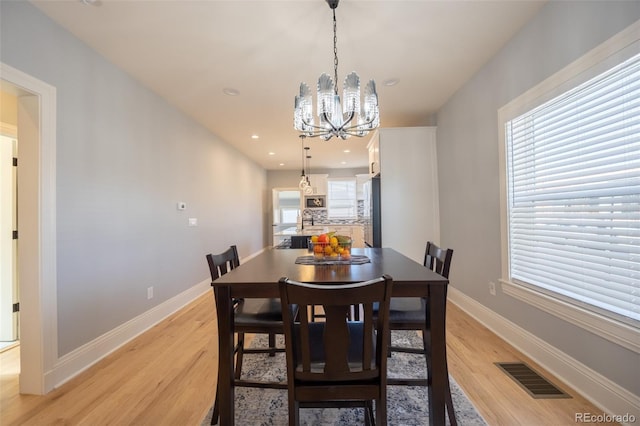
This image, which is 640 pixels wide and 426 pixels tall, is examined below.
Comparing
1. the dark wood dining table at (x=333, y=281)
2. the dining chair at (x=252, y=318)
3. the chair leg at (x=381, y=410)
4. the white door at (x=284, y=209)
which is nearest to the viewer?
the chair leg at (x=381, y=410)

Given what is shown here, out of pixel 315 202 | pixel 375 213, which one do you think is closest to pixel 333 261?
pixel 375 213

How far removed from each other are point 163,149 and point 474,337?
381 cm

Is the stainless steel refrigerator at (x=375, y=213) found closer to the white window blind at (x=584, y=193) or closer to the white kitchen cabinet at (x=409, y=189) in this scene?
the white kitchen cabinet at (x=409, y=189)

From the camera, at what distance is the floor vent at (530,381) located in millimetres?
1704

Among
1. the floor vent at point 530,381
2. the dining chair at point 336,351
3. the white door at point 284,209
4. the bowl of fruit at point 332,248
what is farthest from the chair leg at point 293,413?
the white door at point 284,209

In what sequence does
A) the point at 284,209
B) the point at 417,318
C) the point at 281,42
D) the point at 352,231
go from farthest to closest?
the point at 284,209, the point at 352,231, the point at 281,42, the point at 417,318

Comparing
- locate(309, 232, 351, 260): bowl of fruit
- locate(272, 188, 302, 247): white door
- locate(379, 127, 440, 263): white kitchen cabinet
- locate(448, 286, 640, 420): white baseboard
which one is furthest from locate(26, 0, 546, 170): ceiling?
locate(272, 188, 302, 247): white door

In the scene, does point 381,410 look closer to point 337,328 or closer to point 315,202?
point 337,328

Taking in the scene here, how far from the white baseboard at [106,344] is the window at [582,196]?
3.43 m

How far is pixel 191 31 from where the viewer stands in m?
2.09

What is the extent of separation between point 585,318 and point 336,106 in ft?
6.69

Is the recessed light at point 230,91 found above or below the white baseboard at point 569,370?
above

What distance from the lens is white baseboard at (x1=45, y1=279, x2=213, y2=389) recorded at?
6.35ft

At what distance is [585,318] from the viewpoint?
1.65 meters
